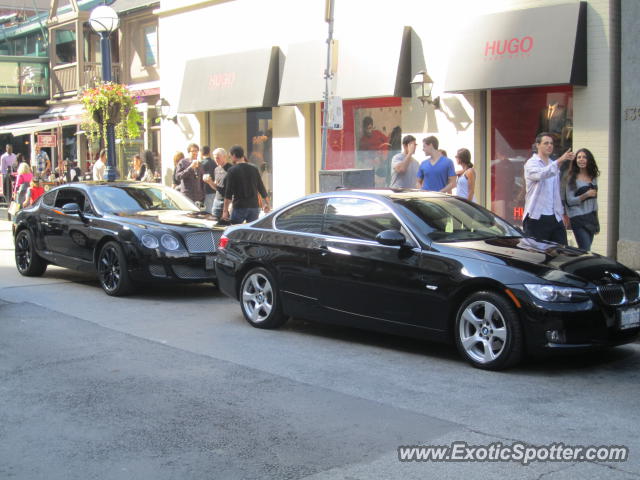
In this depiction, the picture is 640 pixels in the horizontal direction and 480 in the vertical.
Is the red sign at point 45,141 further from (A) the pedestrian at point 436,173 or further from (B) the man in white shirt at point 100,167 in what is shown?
(A) the pedestrian at point 436,173

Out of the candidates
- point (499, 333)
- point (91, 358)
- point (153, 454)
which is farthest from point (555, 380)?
point (91, 358)

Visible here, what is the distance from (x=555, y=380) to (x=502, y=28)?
8.43 metres

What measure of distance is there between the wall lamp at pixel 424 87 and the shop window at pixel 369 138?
95 centimetres

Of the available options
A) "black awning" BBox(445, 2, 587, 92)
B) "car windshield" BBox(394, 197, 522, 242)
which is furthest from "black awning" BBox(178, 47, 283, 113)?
"car windshield" BBox(394, 197, 522, 242)

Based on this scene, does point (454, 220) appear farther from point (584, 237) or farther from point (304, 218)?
point (584, 237)

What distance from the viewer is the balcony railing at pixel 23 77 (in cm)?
3312

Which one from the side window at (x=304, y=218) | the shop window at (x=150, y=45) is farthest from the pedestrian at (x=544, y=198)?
the shop window at (x=150, y=45)

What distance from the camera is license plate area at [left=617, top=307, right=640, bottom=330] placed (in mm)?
6922

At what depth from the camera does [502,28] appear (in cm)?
1376

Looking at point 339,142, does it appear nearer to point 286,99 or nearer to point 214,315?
point 286,99

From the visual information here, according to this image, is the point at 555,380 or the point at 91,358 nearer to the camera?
the point at 555,380

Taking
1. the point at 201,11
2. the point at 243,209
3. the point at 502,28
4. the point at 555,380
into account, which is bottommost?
the point at 555,380

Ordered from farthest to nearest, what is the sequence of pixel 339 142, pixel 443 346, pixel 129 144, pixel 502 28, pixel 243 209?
pixel 129 144 < pixel 339 142 < pixel 502 28 < pixel 243 209 < pixel 443 346

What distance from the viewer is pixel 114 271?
35.8 feet
